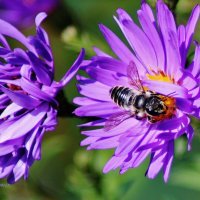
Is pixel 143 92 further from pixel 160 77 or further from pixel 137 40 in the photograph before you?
pixel 137 40

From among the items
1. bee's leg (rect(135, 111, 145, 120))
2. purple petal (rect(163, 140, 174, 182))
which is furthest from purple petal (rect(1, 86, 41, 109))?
purple petal (rect(163, 140, 174, 182))

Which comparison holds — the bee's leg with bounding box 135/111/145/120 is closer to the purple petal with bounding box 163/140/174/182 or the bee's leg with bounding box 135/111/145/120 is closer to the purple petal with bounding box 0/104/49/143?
the purple petal with bounding box 163/140/174/182

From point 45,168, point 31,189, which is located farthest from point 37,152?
point 45,168

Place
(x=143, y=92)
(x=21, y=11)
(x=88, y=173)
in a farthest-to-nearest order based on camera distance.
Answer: (x=21, y=11) < (x=88, y=173) < (x=143, y=92)

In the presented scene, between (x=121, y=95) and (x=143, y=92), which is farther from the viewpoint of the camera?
(x=143, y=92)

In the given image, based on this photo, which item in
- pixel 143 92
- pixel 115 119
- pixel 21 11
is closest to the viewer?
pixel 115 119

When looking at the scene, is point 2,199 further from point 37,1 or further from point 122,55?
point 37,1

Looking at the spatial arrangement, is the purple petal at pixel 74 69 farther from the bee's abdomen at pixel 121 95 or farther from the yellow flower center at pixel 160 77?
the yellow flower center at pixel 160 77

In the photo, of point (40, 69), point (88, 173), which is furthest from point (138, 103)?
point (88, 173)
